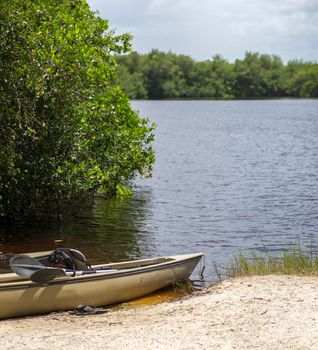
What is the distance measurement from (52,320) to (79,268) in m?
1.62

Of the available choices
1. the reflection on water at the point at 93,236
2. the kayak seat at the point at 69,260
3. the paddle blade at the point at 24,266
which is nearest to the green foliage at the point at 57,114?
the reflection on water at the point at 93,236

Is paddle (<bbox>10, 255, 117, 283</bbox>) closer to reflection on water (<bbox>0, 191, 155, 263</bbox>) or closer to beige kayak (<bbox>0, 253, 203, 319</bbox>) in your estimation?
beige kayak (<bbox>0, 253, 203, 319</bbox>)

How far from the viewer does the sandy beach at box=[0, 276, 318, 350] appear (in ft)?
31.3

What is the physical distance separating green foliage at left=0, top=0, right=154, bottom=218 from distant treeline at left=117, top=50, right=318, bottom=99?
460 ft

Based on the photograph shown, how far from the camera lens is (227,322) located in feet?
33.7

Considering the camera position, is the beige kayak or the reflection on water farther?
the reflection on water

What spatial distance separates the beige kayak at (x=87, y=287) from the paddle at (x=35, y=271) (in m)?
0.10

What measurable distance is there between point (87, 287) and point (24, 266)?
119 centimetres

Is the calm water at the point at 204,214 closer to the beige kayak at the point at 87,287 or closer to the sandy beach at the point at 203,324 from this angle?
the beige kayak at the point at 87,287

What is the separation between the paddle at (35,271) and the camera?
38.8 ft

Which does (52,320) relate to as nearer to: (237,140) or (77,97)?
(77,97)

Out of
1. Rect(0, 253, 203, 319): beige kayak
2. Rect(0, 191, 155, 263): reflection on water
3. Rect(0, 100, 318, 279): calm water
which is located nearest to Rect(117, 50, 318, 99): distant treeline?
Rect(0, 100, 318, 279): calm water

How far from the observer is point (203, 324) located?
33.7 ft

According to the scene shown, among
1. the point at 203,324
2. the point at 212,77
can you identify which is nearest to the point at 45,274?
the point at 203,324
